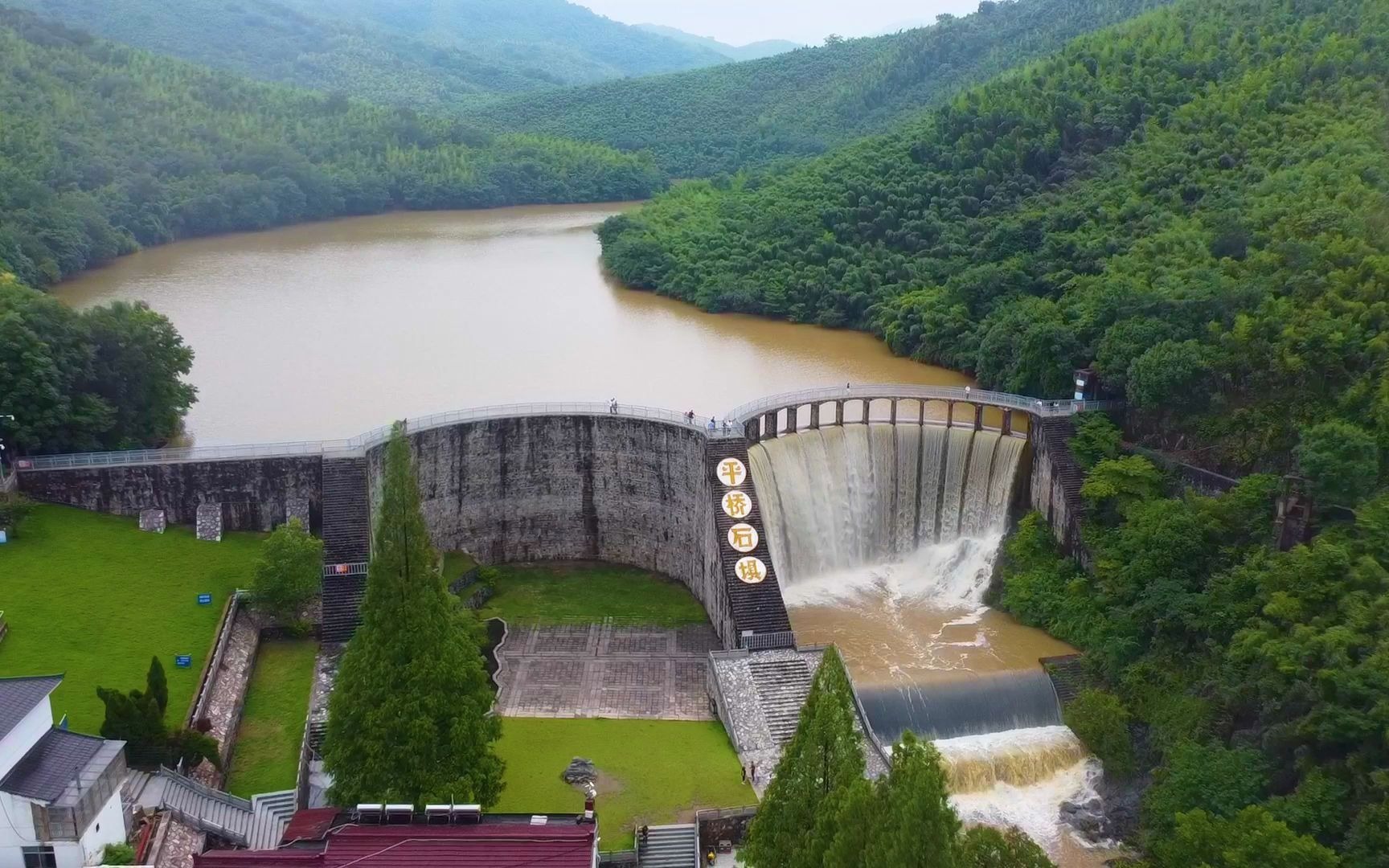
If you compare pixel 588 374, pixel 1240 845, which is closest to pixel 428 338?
pixel 588 374

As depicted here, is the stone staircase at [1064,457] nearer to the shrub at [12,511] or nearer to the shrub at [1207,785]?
the shrub at [1207,785]

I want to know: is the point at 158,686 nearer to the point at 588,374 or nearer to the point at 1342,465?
the point at 588,374

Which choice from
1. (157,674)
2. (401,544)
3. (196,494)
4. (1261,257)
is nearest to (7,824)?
(157,674)

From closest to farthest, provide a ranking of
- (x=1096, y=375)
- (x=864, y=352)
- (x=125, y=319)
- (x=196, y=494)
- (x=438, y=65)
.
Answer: (x=196, y=494), (x=125, y=319), (x=1096, y=375), (x=864, y=352), (x=438, y=65)

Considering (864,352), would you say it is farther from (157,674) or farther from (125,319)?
(157,674)

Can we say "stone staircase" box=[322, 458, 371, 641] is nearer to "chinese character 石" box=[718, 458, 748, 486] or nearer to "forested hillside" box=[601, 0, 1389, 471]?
"chinese character 石" box=[718, 458, 748, 486]
